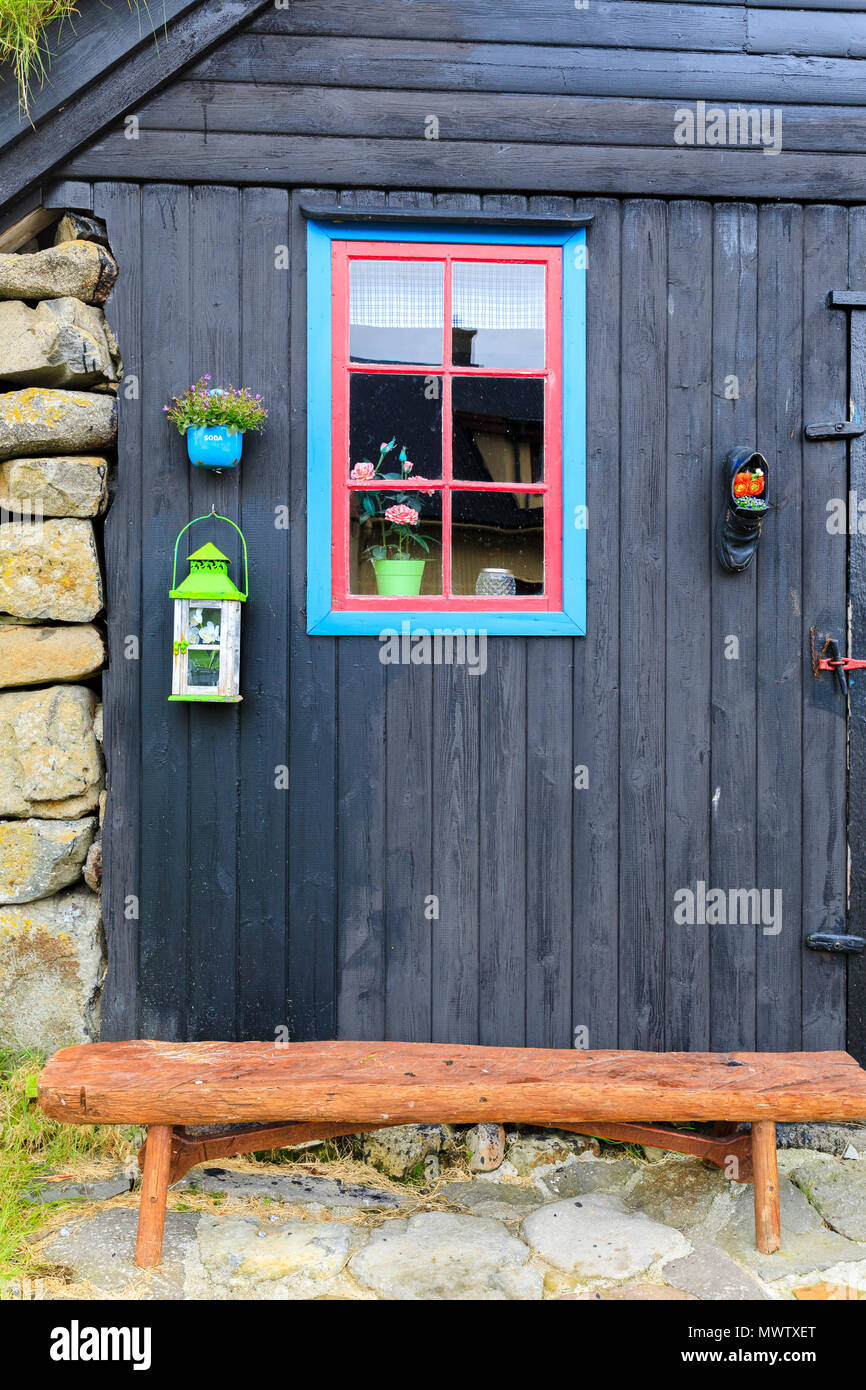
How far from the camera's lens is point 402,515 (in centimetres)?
303

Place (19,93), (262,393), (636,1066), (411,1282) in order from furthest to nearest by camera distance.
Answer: (262,393), (19,93), (636,1066), (411,1282)

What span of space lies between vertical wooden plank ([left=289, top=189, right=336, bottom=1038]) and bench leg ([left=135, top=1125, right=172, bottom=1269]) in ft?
2.23

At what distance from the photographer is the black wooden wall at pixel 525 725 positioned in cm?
299

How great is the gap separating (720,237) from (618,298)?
426mm

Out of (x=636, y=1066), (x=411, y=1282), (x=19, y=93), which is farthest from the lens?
(x=19, y=93)

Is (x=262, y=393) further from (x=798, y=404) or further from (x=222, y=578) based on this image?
(x=798, y=404)

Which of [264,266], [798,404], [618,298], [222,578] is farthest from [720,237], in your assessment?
[222,578]

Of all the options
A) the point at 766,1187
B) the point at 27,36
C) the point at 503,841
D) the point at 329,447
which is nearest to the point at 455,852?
the point at 503,841

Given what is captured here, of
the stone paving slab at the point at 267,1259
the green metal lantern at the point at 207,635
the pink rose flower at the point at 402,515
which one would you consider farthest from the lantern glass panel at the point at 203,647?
the stone paving slab at the point at 267,1259

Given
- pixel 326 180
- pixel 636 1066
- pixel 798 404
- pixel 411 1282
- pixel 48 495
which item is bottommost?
pixel 411 1282

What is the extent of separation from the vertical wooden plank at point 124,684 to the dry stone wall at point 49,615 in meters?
0.06

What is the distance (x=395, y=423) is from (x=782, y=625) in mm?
1553

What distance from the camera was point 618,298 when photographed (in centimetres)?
304

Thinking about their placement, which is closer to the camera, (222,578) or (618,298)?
(222,578)
